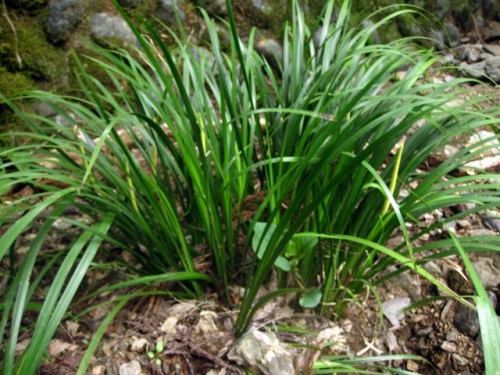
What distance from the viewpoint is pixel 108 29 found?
2.25 m

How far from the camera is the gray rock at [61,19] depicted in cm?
216

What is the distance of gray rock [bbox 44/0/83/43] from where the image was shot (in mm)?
2160

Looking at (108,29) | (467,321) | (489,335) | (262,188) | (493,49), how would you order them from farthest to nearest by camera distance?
(493,49) → (108,29) → (262,188) → (467,321) → (489,335)

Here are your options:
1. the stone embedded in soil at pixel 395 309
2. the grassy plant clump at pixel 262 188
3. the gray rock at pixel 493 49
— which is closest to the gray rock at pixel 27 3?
the grassy plant clump at pixel 262 188

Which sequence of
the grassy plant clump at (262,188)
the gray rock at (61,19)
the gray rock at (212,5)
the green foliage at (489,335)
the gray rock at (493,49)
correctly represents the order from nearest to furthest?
the green foliage at (489,335)
the grassy plant clump at (262,188)
the gray rock at (61,19)
the gray rock at (212,5)
the gray rock at (493,49)

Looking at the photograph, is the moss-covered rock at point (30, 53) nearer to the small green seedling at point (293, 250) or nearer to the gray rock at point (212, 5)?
the gray rock at point (212, 5)

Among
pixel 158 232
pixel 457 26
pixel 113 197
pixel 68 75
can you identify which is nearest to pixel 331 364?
pixel 158 232

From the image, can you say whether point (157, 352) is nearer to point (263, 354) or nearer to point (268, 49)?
point (263, 354)

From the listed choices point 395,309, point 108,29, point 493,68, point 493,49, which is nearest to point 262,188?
point 395,309

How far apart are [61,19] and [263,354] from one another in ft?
5.92

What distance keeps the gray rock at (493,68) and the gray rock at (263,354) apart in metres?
2.23

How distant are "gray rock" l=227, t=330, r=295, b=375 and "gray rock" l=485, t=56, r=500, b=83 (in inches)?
87.7

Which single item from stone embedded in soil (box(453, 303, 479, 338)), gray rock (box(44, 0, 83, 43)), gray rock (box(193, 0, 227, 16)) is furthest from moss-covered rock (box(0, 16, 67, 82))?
stone embedded in soil (box(453, 303, 479, 338))

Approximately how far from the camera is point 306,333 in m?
1.30
